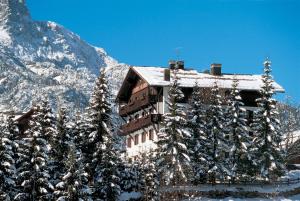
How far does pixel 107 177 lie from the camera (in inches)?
2051

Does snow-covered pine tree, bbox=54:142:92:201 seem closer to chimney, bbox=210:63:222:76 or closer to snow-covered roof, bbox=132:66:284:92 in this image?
snow-covered roof, bbox=132:66:284:92

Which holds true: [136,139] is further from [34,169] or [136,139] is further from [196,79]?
[34,169]

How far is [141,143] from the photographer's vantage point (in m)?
75.1

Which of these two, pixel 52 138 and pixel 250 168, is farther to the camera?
pixel 250 168

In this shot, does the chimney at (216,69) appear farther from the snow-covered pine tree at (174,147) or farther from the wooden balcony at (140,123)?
the snow-covered pine tree at (174,147)

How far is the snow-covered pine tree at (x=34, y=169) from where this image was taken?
4906 centimetres

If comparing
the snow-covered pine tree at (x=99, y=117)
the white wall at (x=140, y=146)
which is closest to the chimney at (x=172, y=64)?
the white wall at (x=140, y=146)

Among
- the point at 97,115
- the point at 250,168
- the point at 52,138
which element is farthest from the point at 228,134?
the point at 52,138

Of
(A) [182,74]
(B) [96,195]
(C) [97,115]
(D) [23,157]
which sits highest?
(A) [182,74]

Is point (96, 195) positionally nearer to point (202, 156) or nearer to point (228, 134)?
point (202, 156)

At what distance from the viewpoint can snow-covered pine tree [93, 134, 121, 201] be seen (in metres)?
51.9

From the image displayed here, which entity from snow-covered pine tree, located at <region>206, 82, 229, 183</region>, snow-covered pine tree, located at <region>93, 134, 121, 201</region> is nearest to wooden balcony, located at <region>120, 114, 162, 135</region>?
snow-covered pine tree, located at <region>206, 82, 229, 183</region>

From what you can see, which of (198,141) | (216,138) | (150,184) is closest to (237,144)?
(216,138)

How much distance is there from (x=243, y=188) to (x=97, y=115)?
1683 cm
